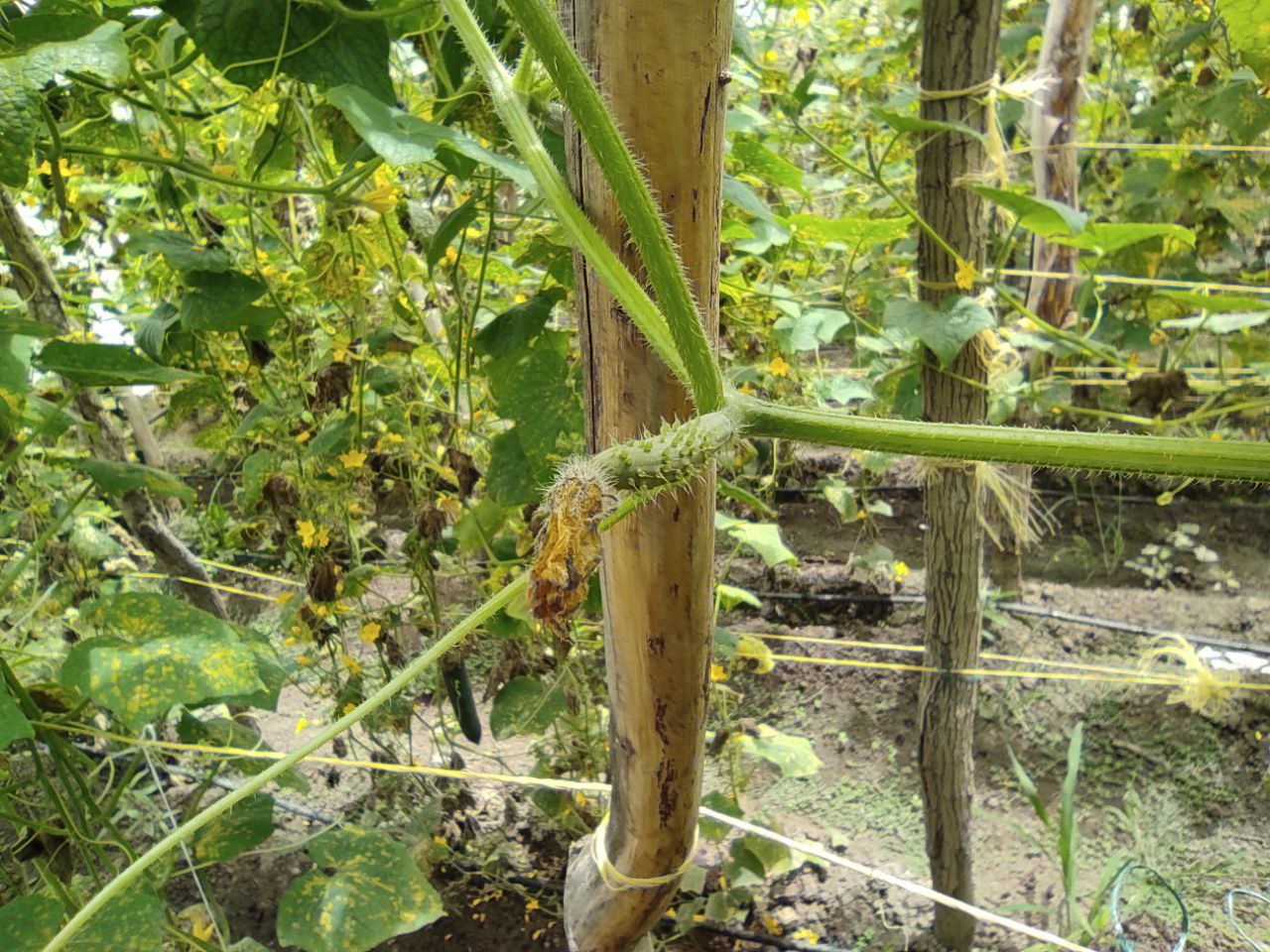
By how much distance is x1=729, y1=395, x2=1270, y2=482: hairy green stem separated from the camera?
40 cm

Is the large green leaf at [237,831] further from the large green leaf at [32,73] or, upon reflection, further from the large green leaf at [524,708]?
the large green leaf at [32,73]

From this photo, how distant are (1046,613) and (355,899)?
1.95 m

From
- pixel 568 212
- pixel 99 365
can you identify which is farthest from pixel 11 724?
pixel 568 212

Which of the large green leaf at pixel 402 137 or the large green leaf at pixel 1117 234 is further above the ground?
the large green leaf at pixel 402 137

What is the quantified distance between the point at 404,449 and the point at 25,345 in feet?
1.71

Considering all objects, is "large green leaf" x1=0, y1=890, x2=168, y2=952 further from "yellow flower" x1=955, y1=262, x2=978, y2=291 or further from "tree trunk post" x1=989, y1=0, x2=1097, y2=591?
"tree trunk post" x1=989, y1=0, x2=1097, y2=591

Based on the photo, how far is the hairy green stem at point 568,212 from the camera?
48 cm

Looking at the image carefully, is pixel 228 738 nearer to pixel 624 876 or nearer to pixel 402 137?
pixel 624 876

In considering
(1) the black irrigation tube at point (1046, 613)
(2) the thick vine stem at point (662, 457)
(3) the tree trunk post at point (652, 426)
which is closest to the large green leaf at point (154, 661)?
(3) the tree trunk post at point (652, 426)

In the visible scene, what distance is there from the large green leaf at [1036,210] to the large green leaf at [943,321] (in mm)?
133

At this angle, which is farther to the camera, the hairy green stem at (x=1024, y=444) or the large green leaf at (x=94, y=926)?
the large green leaf at (x=94, y=926)

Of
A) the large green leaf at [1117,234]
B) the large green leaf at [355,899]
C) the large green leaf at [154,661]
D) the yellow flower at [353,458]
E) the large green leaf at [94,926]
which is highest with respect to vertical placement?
the large green leaf at [1117,234]

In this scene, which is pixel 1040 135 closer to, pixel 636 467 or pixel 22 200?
pixel 636 467

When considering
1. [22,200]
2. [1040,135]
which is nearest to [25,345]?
[22,200]
